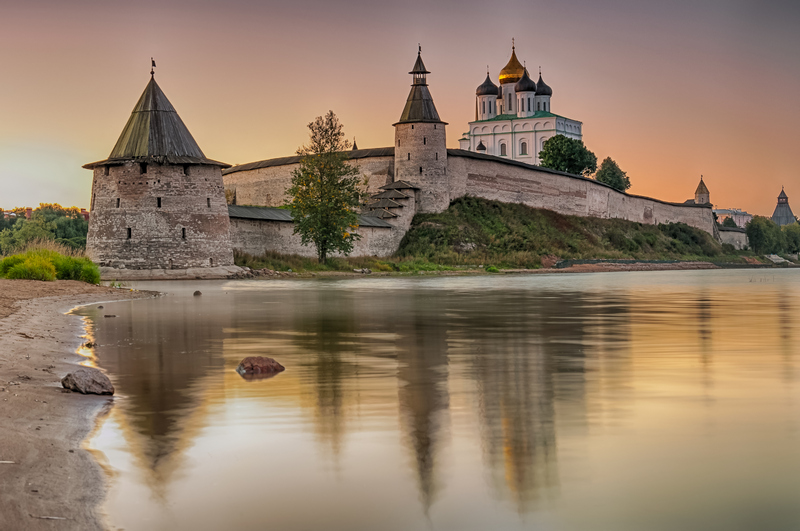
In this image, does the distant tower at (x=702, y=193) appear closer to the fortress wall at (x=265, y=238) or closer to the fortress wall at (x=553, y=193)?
the fortress wall at (x=553, y=193)

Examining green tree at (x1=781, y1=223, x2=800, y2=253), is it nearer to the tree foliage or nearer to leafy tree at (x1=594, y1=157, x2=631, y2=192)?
leafy tree at (x1=594, y1=157, x2=631, y2=192)

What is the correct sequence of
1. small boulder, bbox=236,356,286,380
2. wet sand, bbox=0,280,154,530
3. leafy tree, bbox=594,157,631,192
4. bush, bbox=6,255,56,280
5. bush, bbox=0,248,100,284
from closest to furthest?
wet sand, bbox=0,280,154,530 < small boulder, bbox=236,356,286,380 < bush, bbox=6,255,56,280 < bush, bbox=0,248,100,284 < leafy tree, bbox=594,157,631,192

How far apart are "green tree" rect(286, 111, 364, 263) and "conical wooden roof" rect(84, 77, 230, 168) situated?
457 cm

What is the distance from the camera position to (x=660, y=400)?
19.1 ft

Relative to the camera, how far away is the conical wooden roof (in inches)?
1240

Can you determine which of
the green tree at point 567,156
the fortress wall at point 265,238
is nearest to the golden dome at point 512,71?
the green tree at point 567,156

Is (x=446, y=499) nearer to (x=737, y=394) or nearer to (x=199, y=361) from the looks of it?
(x=737, y=394)

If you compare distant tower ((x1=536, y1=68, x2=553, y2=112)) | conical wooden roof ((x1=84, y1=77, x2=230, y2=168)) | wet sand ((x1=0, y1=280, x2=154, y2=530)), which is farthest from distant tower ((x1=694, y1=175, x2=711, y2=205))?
wet sand ((x1=0, y1=280, x2=154, y2=530))

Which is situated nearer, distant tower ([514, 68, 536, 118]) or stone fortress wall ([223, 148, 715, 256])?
stone fortress wall ([223, 148, 715, 256])

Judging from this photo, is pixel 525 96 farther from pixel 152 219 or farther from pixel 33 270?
pixel 33 270

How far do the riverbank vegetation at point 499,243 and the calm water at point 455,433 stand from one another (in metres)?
26.8

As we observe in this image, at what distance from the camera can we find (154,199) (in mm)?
31688

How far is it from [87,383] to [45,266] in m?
15.1

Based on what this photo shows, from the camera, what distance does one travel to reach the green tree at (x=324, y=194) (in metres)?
35.7
